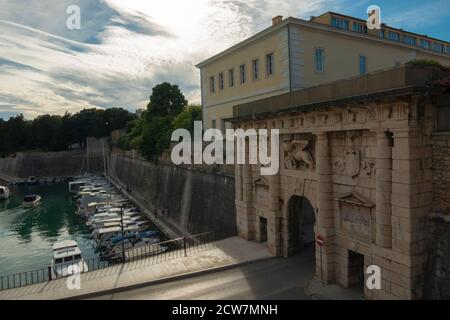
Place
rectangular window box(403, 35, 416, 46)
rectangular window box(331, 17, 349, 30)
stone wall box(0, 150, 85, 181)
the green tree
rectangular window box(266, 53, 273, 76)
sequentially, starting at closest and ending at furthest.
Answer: rectangular window box(266, 53, 273, 76), rectangular window box(331, 17, 349, 30), rectangular window box(403, 35, 416, 46), the green tree, stone wall box(0, 150, 85, 181)

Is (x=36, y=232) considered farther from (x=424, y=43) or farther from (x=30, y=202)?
(x=424, y=43)

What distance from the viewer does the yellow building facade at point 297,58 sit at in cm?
2062

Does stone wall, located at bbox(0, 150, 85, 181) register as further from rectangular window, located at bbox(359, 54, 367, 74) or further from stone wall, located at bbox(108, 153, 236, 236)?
rectangular window, located at bbox(359, 54, 367, 74)

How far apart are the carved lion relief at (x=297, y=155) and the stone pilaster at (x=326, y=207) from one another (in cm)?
95

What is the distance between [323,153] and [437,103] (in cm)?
389

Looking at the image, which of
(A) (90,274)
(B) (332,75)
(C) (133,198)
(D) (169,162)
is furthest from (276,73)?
(C) (133,198)

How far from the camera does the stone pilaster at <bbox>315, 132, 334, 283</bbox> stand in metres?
12.1

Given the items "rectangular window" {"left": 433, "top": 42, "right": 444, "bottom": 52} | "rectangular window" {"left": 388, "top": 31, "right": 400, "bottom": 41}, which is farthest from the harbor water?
"rectangular window" {"left": 433, "top": 42, "right": 444, "bottom": 52}

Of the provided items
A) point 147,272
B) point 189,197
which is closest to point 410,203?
point 147,272

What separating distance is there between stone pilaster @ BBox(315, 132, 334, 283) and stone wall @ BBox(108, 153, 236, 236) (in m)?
10.1

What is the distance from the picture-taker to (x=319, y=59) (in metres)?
21.6

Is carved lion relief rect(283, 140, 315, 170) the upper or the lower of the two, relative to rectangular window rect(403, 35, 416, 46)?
lower

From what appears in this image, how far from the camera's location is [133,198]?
49719 mm
